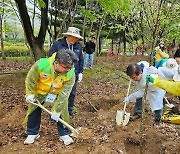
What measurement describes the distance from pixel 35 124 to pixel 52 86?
0.78m

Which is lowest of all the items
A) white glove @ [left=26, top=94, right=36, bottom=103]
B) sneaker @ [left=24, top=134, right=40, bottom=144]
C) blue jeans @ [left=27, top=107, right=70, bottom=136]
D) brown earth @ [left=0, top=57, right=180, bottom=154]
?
brown earth @ [left=0, top=57, right=180, bottom=154]

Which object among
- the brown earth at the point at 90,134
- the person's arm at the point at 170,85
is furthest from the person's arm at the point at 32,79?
the person's arm at the point at 170,85

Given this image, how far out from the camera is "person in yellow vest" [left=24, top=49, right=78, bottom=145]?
3705 mm

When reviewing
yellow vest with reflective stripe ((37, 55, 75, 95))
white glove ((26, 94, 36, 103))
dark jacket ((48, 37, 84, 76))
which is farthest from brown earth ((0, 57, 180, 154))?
dark jacket ((48, 37, 84, 76))

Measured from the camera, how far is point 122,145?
172 inches

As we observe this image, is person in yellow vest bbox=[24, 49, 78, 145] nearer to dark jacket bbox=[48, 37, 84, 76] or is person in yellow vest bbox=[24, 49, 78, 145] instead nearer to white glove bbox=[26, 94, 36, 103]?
white glove bbox=[26, 94, 36, 103]

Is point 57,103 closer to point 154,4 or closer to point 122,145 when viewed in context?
point 122,145

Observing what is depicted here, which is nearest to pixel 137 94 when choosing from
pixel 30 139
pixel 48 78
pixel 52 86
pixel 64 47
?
pixel 64 47

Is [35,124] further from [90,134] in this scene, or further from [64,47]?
[64,47]

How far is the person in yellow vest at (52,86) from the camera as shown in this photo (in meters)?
3.70

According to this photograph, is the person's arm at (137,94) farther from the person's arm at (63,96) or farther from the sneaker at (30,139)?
the sneaker at (30,139)

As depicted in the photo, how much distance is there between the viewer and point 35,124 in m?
4.38

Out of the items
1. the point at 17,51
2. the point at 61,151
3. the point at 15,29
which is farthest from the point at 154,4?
the point at 15,29

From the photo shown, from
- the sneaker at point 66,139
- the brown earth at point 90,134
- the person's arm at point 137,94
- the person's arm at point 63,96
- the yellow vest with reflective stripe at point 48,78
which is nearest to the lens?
the yellow vest with reflective stripe at point 48,78
